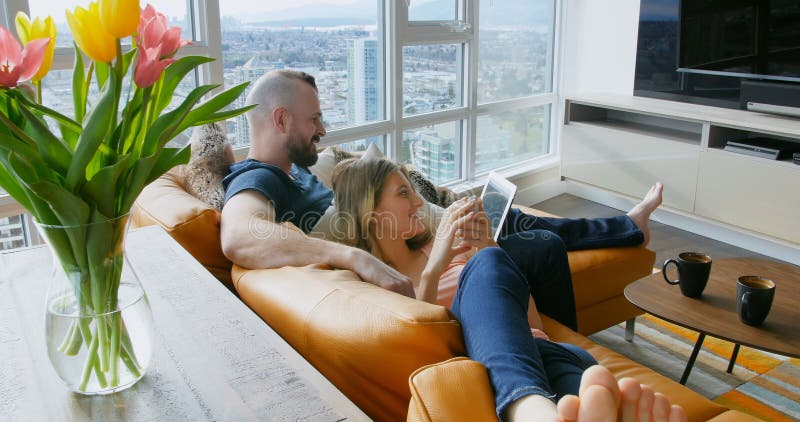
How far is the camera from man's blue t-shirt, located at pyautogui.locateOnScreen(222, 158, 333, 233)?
1915mm

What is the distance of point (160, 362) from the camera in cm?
108

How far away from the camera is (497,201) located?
2092 mm

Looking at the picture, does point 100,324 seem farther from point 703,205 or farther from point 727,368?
point 703,205

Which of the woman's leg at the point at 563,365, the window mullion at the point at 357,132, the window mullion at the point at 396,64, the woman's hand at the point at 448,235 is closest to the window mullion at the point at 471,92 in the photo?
the window mullion at the point at 396,64

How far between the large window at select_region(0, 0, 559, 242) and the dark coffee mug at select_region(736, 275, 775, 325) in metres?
1.76

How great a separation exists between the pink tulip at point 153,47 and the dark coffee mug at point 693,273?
1.58 m

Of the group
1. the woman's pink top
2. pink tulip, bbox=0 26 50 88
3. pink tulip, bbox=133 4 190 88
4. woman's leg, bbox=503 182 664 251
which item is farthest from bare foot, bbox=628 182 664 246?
pink tulip, bbox=0 26 50 88

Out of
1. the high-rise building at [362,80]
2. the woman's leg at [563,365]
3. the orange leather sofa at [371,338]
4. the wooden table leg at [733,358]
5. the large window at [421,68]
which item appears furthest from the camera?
the high-rise building at [362,80]

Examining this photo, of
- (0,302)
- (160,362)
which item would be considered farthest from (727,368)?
(0,302)

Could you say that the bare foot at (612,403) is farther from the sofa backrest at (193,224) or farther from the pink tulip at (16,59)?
the sofa backrest at (193,224)

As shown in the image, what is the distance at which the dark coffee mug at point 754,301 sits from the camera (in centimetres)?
182

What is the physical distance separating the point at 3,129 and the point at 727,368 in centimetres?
232

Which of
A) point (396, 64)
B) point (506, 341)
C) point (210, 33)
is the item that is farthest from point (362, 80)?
point (506, 341)

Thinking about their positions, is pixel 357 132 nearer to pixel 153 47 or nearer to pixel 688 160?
pixel 688 160
